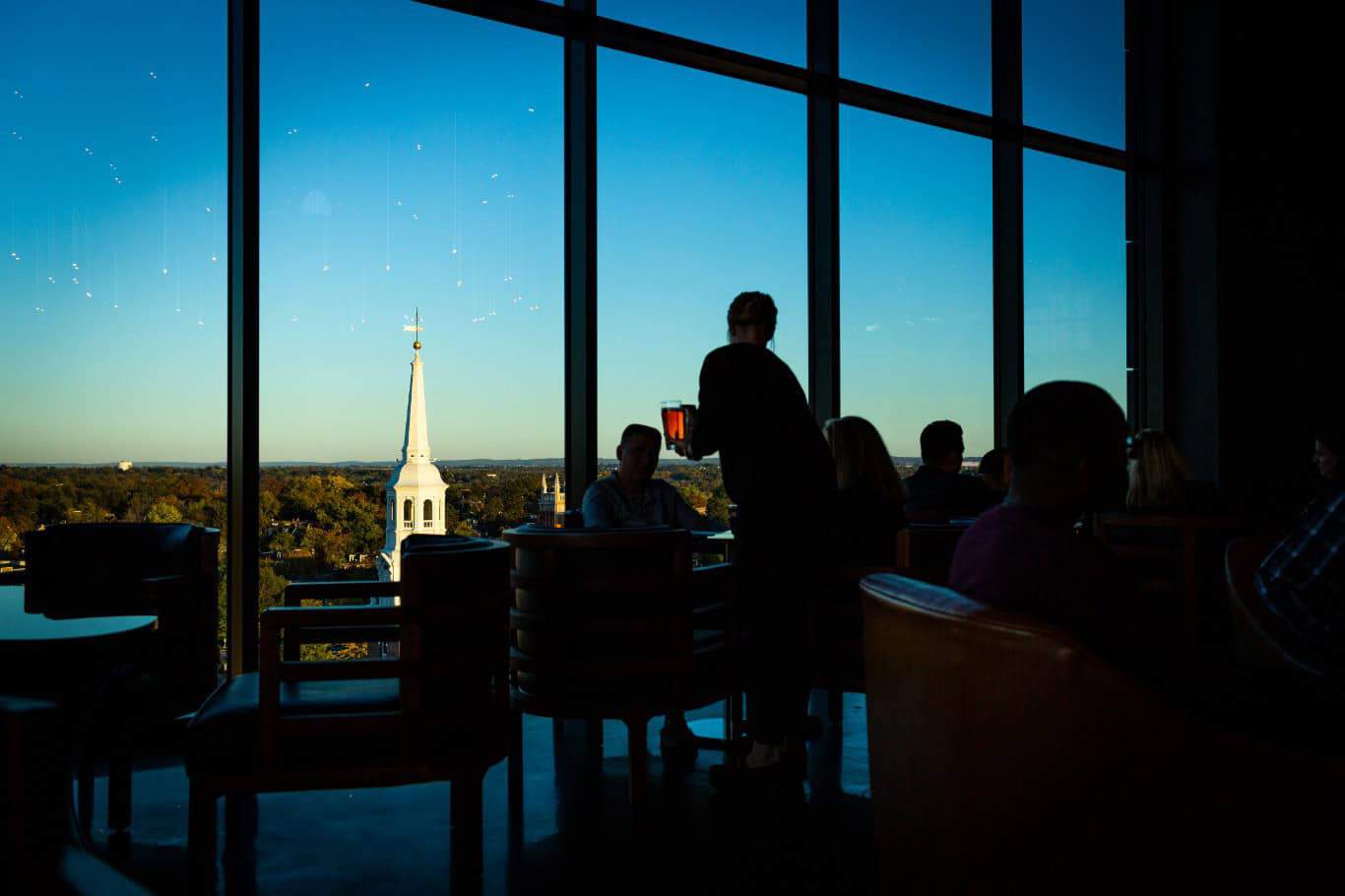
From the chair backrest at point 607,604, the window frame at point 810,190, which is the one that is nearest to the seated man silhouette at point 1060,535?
the chair backrest at point 607,604

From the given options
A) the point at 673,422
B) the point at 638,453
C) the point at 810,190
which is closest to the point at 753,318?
the point at 673,422

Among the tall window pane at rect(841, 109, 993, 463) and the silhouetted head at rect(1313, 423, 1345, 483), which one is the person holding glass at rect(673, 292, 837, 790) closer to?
the tall window pane at rect(841, 109, 993, 463)

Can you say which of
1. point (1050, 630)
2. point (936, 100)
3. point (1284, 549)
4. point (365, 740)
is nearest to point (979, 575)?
point (1050, 630)

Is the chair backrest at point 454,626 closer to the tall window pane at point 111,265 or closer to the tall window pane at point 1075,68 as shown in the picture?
the tall window pane at point 111,265

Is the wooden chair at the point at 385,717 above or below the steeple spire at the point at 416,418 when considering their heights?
below

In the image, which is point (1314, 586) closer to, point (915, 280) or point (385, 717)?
point (385, 717)

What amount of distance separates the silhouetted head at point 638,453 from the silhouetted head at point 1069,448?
2458 millimetres

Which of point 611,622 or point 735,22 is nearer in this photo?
point 611,622

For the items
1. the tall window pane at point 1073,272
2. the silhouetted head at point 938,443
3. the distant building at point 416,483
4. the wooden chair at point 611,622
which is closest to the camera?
the wooden chair at point 611,622

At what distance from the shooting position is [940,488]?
167 inches

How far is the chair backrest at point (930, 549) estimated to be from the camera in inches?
126

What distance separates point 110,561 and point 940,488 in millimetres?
3043

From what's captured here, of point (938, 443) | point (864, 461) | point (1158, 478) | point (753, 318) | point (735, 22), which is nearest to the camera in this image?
point (753, 318)

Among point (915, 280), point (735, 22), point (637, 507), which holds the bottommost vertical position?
point (637, 507)
